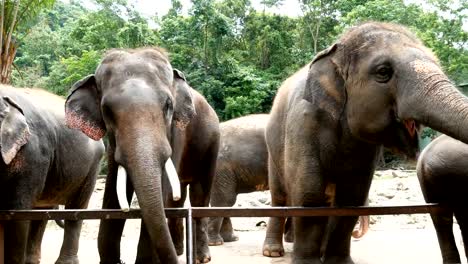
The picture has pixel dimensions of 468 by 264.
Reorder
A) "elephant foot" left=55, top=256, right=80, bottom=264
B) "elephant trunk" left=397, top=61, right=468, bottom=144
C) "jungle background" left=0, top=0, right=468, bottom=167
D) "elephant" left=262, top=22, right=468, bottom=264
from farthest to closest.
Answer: "jungle background" left=0, top=0, right=468, bottom=167 → "elephant foot" left=55, top=256, right=80, bottom=264 → "elephant" left=262, top=22, right=468, bottom=264 → "elephant trunk" left=397, top=61, right=468, bottom=144

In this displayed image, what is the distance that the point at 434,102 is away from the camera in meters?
3.05

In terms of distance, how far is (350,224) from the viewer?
443 cm

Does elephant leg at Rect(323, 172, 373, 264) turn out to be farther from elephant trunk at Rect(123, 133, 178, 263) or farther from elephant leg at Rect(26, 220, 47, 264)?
elephant leg at Rect(26, 220, 47, 264)

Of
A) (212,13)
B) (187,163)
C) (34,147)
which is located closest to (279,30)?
(212,13)

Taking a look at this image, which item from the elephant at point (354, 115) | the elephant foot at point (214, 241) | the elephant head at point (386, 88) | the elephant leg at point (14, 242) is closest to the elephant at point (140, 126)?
the elephant leg at point (14, 242)

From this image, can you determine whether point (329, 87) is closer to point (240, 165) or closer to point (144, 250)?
point (144, 250)

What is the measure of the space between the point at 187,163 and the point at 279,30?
19.2 m

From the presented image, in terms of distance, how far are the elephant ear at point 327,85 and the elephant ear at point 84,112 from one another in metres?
1.40

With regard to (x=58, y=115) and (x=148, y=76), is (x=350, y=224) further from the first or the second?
(x=58, y=115)

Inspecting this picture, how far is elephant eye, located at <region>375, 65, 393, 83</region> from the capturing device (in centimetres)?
344

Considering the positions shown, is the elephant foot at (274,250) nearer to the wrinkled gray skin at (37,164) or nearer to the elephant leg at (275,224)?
the elephant leg at (275,224)

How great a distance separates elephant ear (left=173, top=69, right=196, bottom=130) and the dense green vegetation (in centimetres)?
1608

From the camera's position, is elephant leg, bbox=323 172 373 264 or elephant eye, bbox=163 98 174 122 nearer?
elephant eye, bbox=163 98 174 122

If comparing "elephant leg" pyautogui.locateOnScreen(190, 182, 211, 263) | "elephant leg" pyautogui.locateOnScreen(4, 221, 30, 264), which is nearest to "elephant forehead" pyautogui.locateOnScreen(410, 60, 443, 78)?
"elephant leg" pyautogui.locateOnScreen(4, 221, 30, 264)
